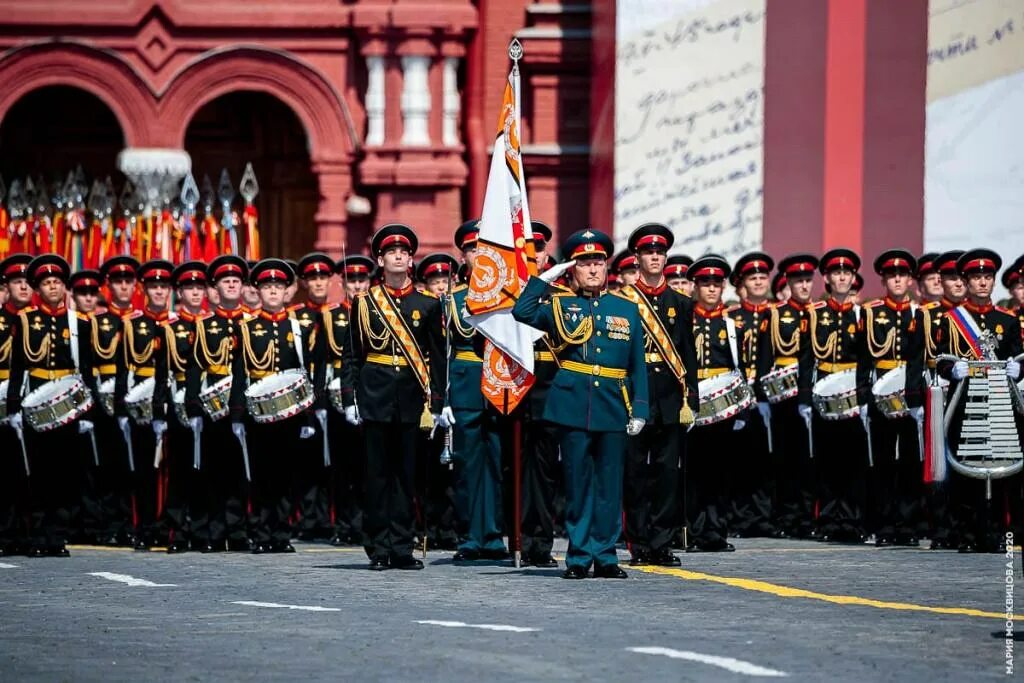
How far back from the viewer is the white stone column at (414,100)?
92.8 feet

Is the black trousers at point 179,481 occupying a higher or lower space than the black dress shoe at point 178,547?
higher

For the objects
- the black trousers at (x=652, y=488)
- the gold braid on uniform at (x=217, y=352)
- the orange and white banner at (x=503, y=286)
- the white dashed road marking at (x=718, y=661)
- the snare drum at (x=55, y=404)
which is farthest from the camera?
the gold braid on uniform at (x=217, y=352)

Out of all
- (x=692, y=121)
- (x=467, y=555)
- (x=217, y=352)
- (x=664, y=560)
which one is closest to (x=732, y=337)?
(x=664, y=560)

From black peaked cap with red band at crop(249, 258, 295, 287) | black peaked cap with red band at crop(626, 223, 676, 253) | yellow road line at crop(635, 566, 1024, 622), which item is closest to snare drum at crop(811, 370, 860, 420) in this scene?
black peaked cap with red band at crop(626, 223, 676, 253)

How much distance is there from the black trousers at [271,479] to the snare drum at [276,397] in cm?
10

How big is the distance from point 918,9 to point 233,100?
999cm

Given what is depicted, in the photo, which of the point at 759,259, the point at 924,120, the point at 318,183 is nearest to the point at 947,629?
the point at 759,259

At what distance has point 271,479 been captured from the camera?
1595 cm

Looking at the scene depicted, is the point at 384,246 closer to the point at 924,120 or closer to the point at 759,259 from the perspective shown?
the point at 759,259

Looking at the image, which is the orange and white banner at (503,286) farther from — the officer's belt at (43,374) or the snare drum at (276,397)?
the officer's belt at (43,374)

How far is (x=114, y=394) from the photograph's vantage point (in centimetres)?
1733

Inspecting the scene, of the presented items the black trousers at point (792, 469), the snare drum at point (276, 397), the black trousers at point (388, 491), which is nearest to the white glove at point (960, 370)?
the black trousers at point (388, 491)

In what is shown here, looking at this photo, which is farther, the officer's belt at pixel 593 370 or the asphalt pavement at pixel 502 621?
the officer's belt at pixel 593 370

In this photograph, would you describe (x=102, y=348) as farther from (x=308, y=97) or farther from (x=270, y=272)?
(x=308, y=97)
